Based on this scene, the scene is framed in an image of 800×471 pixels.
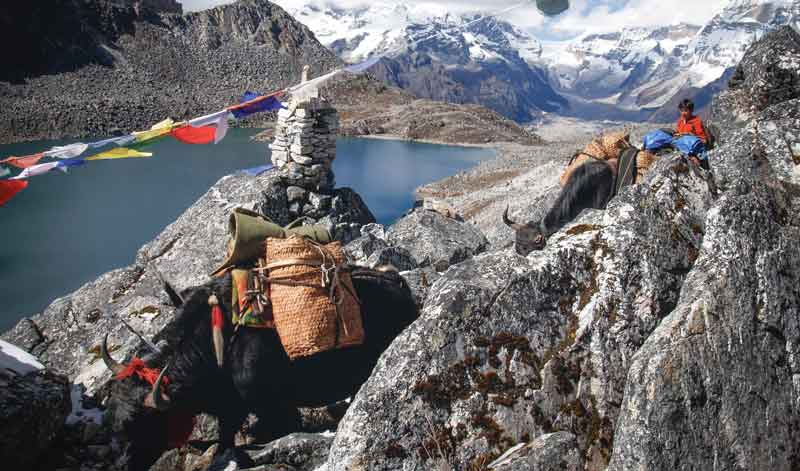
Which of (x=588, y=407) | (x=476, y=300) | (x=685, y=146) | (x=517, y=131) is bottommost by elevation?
(x=517, y=131)

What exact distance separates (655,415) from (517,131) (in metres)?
70.6

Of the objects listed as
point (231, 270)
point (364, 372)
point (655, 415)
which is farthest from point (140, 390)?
point (655, 415)

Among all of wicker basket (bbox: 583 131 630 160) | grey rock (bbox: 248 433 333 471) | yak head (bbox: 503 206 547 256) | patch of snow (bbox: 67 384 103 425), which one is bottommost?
grey rock (bbox: 248 433 333 471)

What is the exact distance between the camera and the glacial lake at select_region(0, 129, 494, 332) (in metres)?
16.6

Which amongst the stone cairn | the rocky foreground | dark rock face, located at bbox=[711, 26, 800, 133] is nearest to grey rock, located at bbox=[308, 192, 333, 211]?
the stone cairn

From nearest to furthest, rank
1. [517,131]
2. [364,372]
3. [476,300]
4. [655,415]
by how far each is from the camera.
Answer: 1. [655,415]
2. [476,300]
3. [364,372]
4. [517,131]

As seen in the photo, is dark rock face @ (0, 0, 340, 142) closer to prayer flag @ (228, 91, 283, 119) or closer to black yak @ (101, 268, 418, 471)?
prayer flag @ (228, 91, 283, 119)

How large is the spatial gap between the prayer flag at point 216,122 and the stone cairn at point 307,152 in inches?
65.2

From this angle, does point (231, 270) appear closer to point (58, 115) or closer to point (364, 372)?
point (364, 372)

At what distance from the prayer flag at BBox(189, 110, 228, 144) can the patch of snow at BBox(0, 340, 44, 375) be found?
3539 mm

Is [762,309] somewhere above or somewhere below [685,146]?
below

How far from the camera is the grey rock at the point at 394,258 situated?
5852 millimetres

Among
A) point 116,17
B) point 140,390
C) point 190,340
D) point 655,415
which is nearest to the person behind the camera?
point 655,415

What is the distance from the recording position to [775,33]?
5.77 m
